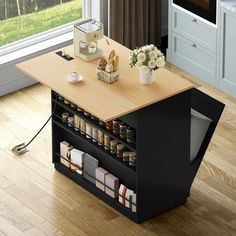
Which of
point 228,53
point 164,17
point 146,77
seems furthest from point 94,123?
point 164,17

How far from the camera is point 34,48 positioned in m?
8.80

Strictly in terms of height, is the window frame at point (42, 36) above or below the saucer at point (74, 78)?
below

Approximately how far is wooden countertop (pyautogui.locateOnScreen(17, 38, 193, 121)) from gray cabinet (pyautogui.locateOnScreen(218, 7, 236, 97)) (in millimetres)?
1265

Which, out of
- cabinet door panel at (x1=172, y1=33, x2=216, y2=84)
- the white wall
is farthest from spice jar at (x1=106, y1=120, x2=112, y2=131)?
the white wall

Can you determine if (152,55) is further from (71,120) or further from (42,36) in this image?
(42,36)

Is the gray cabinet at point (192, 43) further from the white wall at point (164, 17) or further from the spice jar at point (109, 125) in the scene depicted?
the spice jar at point (109, 125)

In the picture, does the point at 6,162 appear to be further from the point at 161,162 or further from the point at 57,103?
the point at 161,162

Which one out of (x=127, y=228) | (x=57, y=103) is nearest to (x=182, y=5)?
(x=57, y=103)

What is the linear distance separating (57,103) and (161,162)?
1.00m

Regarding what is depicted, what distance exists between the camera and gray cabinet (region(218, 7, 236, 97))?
826 centimetres

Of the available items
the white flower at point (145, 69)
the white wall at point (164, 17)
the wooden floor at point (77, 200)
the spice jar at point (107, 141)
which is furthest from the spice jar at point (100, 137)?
the white wall at point (164, 17)

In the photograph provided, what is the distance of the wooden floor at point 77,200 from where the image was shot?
22.8 ft

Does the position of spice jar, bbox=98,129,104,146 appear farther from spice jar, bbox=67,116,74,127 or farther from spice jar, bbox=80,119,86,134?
spice jar, bbox=67,116,74,127

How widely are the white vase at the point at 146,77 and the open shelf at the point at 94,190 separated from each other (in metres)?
0.93
